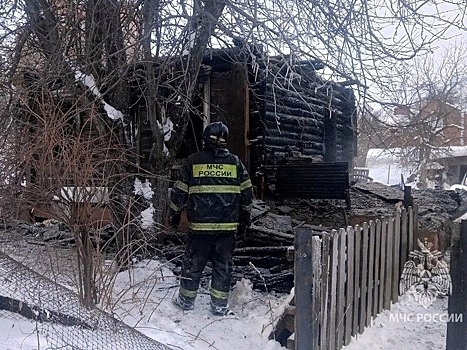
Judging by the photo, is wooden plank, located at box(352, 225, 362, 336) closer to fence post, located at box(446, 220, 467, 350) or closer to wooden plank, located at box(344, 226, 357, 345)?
wooden plank, located at box(344, 226, 357, 345)

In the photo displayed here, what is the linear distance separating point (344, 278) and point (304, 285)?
2.42ft

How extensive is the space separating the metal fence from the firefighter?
48.2 inches

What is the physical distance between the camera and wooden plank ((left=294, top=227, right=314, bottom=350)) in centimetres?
327

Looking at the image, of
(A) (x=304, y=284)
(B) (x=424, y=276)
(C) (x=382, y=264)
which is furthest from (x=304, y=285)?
(B) (x=424, y=276)

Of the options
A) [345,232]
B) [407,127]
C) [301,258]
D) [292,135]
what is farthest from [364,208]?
[301,258]

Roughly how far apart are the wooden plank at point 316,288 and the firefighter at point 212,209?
1.68 meters

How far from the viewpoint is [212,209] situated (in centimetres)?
488

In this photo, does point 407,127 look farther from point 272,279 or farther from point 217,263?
point 217,263

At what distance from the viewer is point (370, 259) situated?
4.40 m

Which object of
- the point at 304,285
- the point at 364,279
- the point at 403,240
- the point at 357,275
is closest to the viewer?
the point at 304,285

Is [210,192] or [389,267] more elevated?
[210,192]

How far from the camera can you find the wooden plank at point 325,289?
3.45 meters

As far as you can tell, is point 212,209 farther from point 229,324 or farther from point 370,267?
point 370,267

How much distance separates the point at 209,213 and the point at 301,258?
5.77 ft
